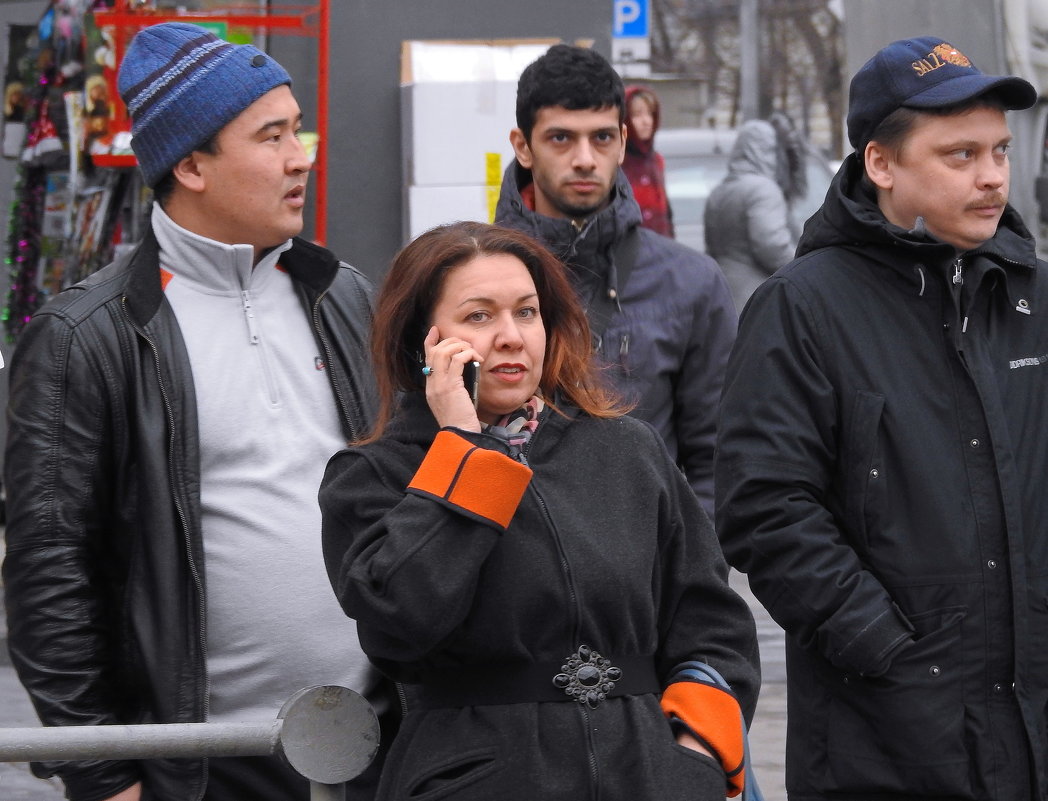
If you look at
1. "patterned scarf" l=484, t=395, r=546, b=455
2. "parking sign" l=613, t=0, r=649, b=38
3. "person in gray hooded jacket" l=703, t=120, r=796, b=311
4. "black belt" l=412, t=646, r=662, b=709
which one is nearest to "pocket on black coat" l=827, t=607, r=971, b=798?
"black belt" l=412, t=646, r=662, b=709

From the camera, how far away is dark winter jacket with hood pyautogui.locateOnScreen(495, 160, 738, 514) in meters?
4.31

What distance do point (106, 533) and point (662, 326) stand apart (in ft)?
5.47

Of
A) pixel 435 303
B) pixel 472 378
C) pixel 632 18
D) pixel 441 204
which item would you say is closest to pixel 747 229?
pixel 441 204

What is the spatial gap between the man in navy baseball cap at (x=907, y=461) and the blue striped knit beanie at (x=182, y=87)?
3.57 feet

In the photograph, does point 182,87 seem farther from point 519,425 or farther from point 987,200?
point 987,200

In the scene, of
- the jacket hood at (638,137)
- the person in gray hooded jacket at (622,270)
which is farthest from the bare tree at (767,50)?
the person in gray hooded jacket at (622,270)

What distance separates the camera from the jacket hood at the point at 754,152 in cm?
1104

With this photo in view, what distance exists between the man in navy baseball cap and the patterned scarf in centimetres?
70

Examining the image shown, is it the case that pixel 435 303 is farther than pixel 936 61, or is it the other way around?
pixel 936 61

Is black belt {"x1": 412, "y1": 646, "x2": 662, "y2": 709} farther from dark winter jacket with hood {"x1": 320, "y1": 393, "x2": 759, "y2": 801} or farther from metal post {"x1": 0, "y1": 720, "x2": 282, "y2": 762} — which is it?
metal post {"x1": 0, "y1": 720, "x2": 282, "y2": 762}

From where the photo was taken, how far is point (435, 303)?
2846mm

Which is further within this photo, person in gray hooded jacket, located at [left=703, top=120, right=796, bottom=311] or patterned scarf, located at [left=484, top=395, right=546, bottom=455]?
person in gray hooded jacket, located at [left=703, top=120, right=796, bottom=311]

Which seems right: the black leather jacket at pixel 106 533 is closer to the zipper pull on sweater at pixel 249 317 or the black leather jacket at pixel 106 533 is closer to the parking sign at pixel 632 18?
Result: the zipper pull on sweater at pixel 249 317

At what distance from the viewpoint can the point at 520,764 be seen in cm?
259
